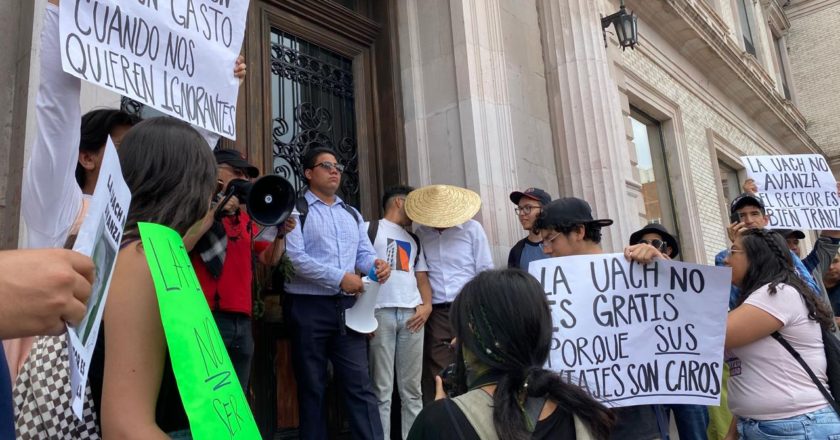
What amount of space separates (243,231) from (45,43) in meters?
1.52

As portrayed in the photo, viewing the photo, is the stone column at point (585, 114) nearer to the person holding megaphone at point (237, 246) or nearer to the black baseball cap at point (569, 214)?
the black baseball cap at point (569, 214)

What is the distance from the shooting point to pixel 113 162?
45.5 inches

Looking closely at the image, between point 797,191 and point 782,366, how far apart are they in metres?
3.29

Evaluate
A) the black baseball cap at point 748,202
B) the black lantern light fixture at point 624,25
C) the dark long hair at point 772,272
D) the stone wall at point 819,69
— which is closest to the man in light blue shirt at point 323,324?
the dark long hair at point 772,272

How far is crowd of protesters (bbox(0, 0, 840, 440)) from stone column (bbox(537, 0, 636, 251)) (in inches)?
52.6

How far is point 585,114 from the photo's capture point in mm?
6664

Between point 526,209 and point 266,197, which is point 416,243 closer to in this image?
point 526,209

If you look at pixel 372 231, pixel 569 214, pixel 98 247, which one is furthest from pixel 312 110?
pixel 98 247

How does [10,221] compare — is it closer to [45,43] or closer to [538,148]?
[45,43]

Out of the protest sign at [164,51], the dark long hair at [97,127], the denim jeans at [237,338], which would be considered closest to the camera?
the protest sign at [164,51]

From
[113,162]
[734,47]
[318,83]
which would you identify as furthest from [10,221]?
[734,47]

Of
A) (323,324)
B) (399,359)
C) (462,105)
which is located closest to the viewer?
(323,324)

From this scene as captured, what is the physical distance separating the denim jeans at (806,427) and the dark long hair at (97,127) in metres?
3.02

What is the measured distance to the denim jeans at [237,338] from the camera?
318cm
